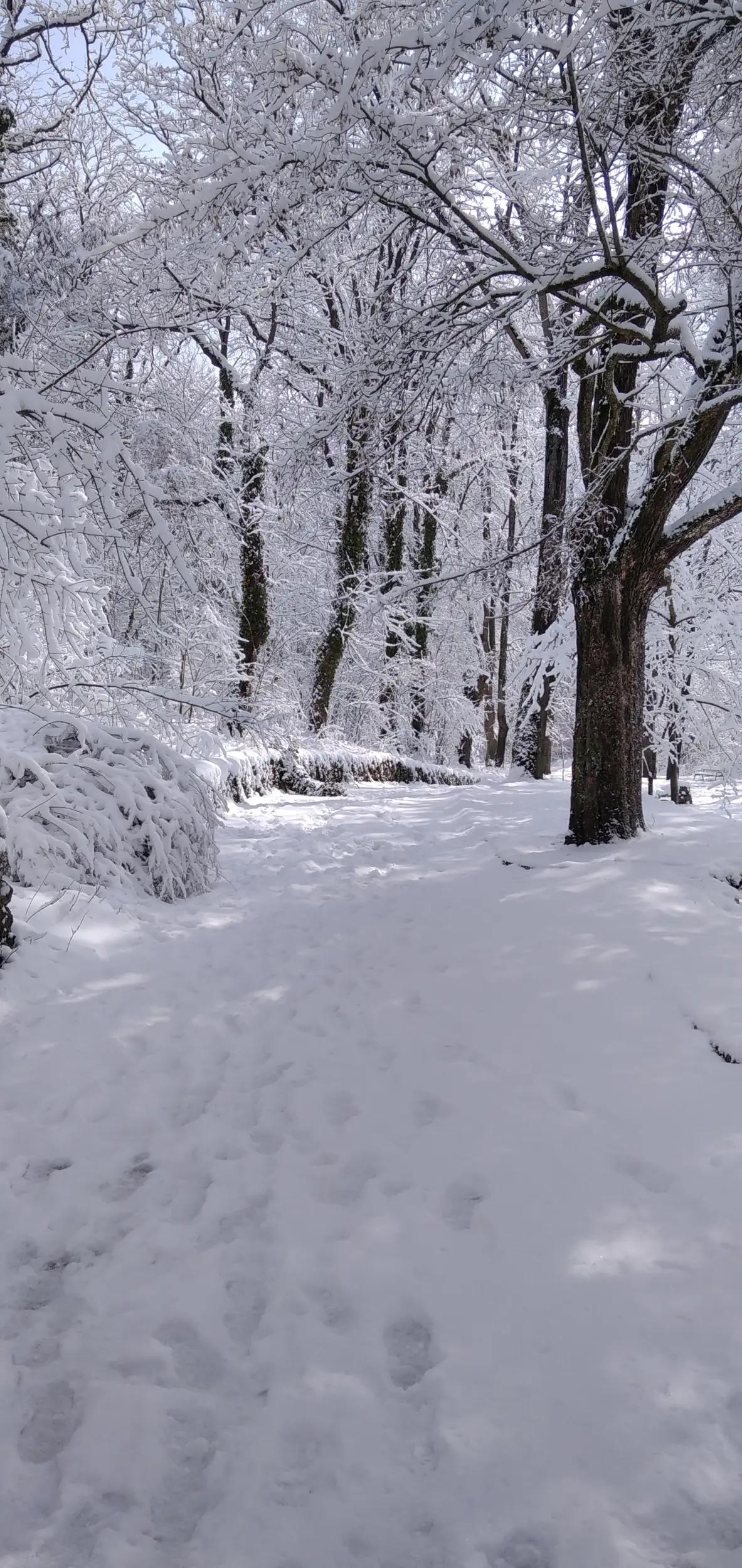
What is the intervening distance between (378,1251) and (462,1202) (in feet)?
1.04

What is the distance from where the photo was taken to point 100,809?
16.2 feet

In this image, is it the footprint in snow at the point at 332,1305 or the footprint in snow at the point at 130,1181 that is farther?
the footprint in snow at the point at 130,1181

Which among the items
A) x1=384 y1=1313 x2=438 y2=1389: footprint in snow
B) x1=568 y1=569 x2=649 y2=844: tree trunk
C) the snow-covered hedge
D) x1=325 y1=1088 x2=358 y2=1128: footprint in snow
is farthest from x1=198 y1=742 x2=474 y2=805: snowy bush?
x1=384 y1=1313 x2=438 y2=1389: footprint in snow

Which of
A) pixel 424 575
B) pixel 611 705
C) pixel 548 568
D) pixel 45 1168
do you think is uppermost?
pixel 424 575

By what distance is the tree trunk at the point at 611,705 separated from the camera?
5.69 m

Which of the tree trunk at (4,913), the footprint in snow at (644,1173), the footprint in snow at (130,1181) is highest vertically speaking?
the tree trunk at (4,913)

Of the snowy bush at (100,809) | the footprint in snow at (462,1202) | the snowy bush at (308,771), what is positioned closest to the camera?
the footprint in snow at (462,1202)

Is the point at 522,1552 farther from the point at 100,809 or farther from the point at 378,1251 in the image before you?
the point at 100,809

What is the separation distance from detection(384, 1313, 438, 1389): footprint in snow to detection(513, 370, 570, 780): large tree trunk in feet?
15.8

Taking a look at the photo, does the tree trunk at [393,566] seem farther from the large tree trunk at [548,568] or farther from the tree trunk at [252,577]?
the large tree trunk at [548,568]

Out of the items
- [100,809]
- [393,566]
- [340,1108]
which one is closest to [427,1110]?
[340,1108]

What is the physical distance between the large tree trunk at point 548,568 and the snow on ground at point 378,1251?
9.54 feet

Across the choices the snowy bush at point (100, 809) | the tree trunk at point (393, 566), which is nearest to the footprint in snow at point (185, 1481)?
the snowy bush at point (100, 809)

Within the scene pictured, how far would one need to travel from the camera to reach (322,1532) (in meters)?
1.46
